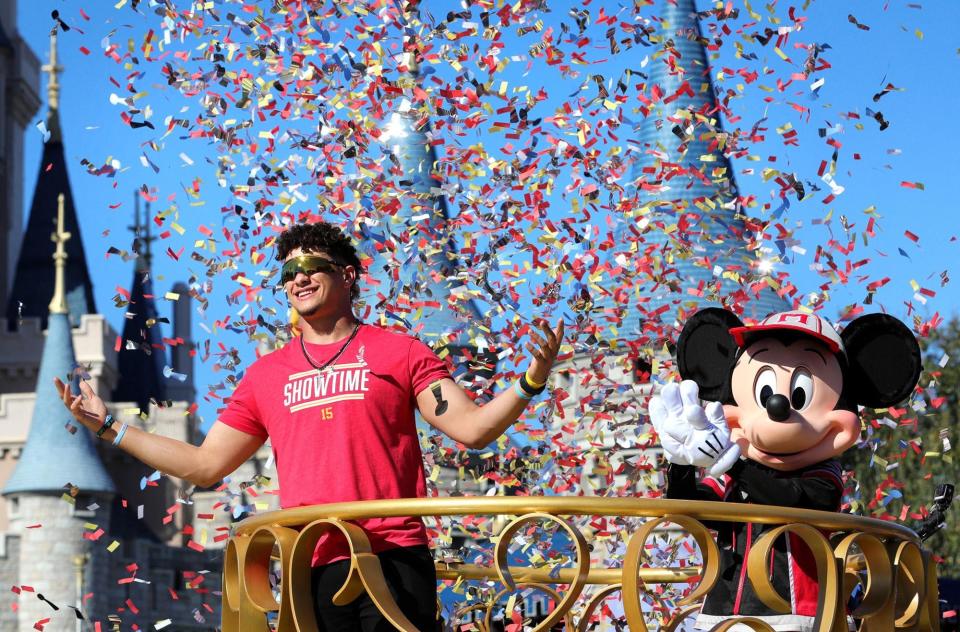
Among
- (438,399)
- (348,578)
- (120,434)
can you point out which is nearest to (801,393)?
(438,399)

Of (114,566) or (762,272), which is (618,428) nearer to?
(762,272)

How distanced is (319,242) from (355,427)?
21.4 inches

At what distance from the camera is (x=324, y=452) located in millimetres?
3994

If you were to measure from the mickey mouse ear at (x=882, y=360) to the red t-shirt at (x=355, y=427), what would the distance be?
1326 mm

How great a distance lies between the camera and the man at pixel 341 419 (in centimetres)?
386

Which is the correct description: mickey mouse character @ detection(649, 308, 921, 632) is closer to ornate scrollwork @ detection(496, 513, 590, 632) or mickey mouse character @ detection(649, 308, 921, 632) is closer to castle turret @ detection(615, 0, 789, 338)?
ornate scrollwork @ detection(496, 513, 590, 632)

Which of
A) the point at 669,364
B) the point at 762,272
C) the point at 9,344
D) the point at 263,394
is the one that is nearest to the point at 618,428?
the point at 669,364

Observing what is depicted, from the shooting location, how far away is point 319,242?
168 inches

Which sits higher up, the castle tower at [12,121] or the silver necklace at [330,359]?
the castle tower at [12,121]

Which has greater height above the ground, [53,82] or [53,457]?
[53,82]

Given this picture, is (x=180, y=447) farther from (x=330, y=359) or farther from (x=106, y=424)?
(x=330, y=359)

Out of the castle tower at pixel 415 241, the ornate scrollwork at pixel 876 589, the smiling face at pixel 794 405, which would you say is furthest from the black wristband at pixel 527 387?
the castle tower at pixel 415 241

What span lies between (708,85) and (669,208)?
0.53m

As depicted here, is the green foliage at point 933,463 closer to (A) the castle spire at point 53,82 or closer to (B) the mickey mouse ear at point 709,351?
(B) the mickey mouse ear at point 709,351
